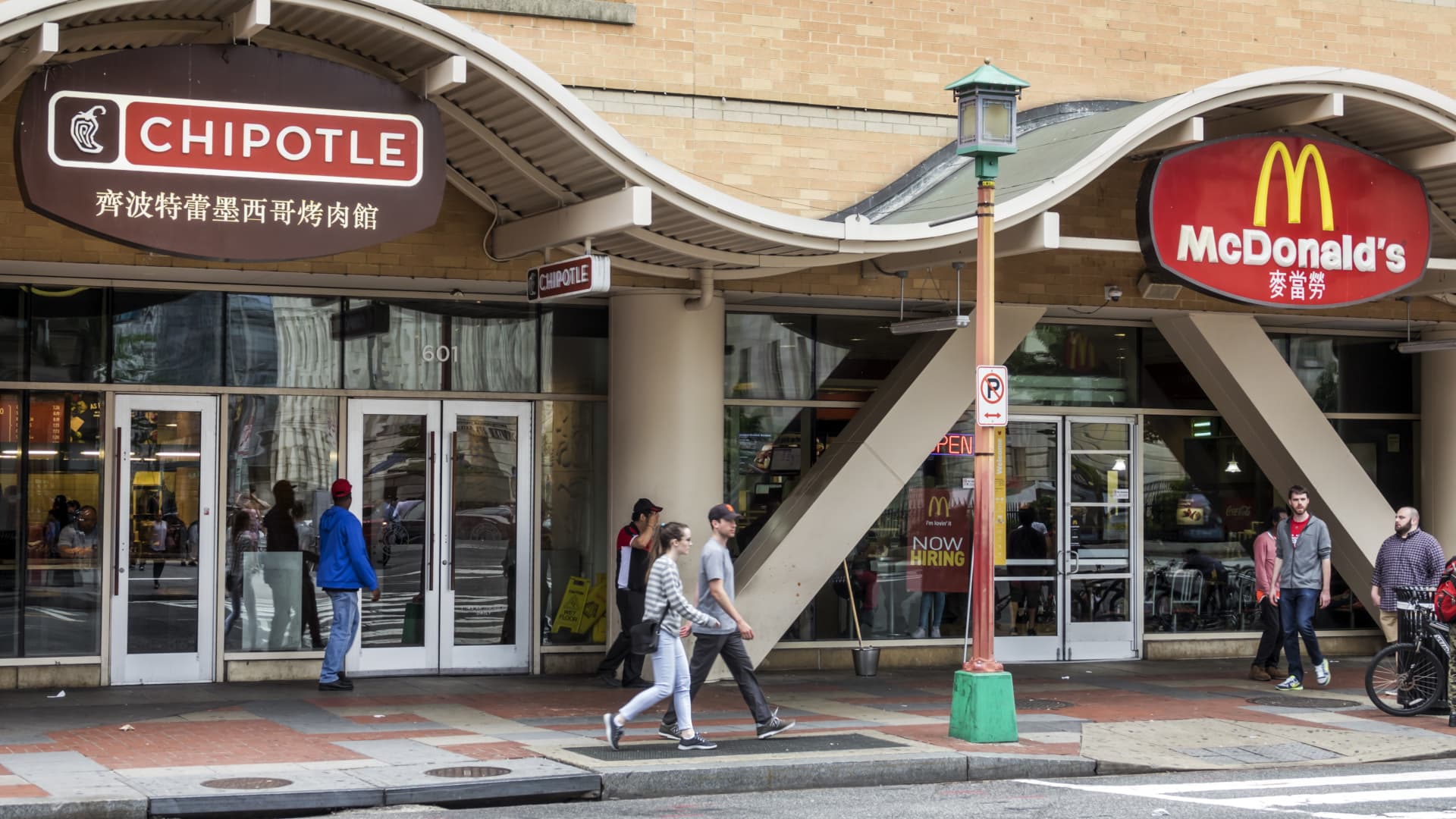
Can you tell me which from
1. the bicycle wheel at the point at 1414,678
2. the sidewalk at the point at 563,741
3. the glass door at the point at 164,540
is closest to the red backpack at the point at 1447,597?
the bicycle wheel at the point at 1414,678

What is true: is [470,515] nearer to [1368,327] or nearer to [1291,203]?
[1291,203]

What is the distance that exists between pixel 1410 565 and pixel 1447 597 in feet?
5.89

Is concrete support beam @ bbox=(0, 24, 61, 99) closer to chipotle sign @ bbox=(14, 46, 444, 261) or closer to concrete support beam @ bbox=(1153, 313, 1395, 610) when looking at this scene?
chipotle sign @ bbox=(14, 46, 444, 261)

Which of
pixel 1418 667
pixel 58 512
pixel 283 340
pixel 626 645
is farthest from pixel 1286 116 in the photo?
pixel 58 512

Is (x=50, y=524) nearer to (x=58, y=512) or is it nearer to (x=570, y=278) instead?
(x=58, y=512)

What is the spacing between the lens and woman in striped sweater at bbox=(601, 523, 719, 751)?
37.8 feet

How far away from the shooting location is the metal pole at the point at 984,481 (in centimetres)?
1216

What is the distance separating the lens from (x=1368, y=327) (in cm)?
1895

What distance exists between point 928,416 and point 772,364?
166 cm

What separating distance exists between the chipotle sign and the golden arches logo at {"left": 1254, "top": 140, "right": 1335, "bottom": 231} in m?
A: 7.26

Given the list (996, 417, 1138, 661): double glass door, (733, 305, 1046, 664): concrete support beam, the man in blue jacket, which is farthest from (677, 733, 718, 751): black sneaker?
(996, 417, 1138, 661): double glass door

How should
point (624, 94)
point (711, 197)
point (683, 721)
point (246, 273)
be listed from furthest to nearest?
point (624, 94), point (246, 273), point (711, 197), point (683, 721)

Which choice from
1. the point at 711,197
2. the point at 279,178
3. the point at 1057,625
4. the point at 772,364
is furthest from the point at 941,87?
the point at 279,178

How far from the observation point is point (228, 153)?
1142 cm
